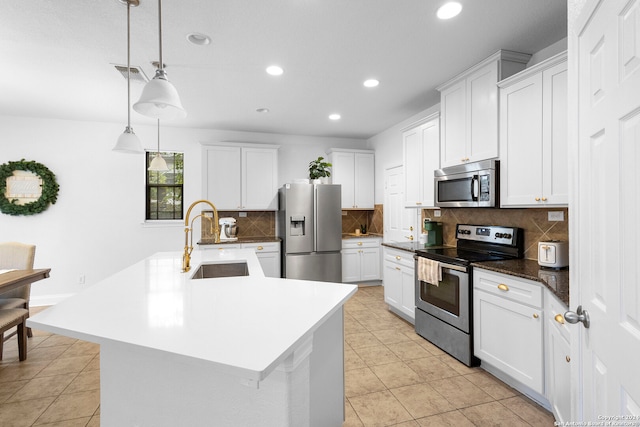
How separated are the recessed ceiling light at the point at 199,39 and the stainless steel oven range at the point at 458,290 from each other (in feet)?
8.49

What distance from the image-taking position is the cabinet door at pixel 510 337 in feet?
6.57

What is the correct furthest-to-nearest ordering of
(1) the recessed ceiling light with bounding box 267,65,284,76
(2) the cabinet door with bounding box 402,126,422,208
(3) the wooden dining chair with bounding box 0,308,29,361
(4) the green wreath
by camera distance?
(4) the green wreath → (2) the cabinet door with bounding box 402,126,422,208 → (1) the recessed ceiling light with bounding box 267,65,284,76 → (3) the wooden dining chair with bounding box 0,308,29,361

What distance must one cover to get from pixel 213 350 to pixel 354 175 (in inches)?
188

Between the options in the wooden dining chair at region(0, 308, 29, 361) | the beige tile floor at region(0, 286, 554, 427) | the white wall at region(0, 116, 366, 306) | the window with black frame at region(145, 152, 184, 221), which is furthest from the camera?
the window with black frame at region(145, 152, 184, 221)

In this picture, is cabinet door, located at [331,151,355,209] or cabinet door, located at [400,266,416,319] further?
cabinet door, located at [331,151,355,209]

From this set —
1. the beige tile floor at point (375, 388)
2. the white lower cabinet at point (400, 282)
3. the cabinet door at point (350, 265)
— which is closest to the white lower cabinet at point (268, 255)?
the cabinet door at point (350, 265)

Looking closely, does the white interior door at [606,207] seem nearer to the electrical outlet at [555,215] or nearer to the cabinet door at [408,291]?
the electrical outlet at [555,215]

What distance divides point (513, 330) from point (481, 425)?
0.65 metres

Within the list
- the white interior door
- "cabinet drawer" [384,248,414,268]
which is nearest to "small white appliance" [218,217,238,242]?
"cabinet drawer" [384,248,414,268]

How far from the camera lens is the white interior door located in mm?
780

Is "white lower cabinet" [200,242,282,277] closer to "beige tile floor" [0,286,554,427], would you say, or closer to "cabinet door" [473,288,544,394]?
"beige tile floor" [0,286,554,427]

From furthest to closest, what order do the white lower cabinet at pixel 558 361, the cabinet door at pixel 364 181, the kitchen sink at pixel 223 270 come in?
the cabinet door at pixel 364 181
the kitchen sink at pixel 223 270
the white lower cabinet at pixel 558 361

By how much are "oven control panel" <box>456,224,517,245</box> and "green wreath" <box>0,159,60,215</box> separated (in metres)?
5.27

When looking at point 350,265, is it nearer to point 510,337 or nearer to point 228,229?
point 228,229
